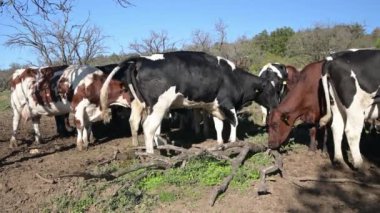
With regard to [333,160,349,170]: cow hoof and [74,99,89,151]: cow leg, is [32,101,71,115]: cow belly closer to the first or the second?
[74,99,89,151]: cow leg

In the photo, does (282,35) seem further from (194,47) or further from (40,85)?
(40,85)

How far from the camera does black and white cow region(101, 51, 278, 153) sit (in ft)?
32.3

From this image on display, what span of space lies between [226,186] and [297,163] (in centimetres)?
189

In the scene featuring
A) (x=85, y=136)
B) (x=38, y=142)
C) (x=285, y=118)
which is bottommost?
(x=38, y=142)

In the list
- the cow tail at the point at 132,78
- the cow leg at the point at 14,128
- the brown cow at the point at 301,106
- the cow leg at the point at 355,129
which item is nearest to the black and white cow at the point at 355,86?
the cow leg at the point at 355,129

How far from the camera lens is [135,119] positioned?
12148 millimetres

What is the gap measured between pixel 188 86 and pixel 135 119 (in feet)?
7.77

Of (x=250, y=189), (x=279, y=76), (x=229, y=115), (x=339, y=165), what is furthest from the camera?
(x=279, y=76)

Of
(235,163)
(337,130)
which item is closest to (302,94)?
(337,130)

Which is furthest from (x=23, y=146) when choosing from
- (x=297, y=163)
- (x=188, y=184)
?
(x=297, y=163)

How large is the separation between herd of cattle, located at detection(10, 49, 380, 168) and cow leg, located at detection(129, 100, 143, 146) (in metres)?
0.03

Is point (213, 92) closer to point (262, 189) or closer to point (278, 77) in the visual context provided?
point (278, 77)

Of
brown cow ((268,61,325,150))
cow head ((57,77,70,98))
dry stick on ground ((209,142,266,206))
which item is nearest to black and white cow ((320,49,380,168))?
brown cow ((268,61,325,150))

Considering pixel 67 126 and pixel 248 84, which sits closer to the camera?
pixel 248 84
